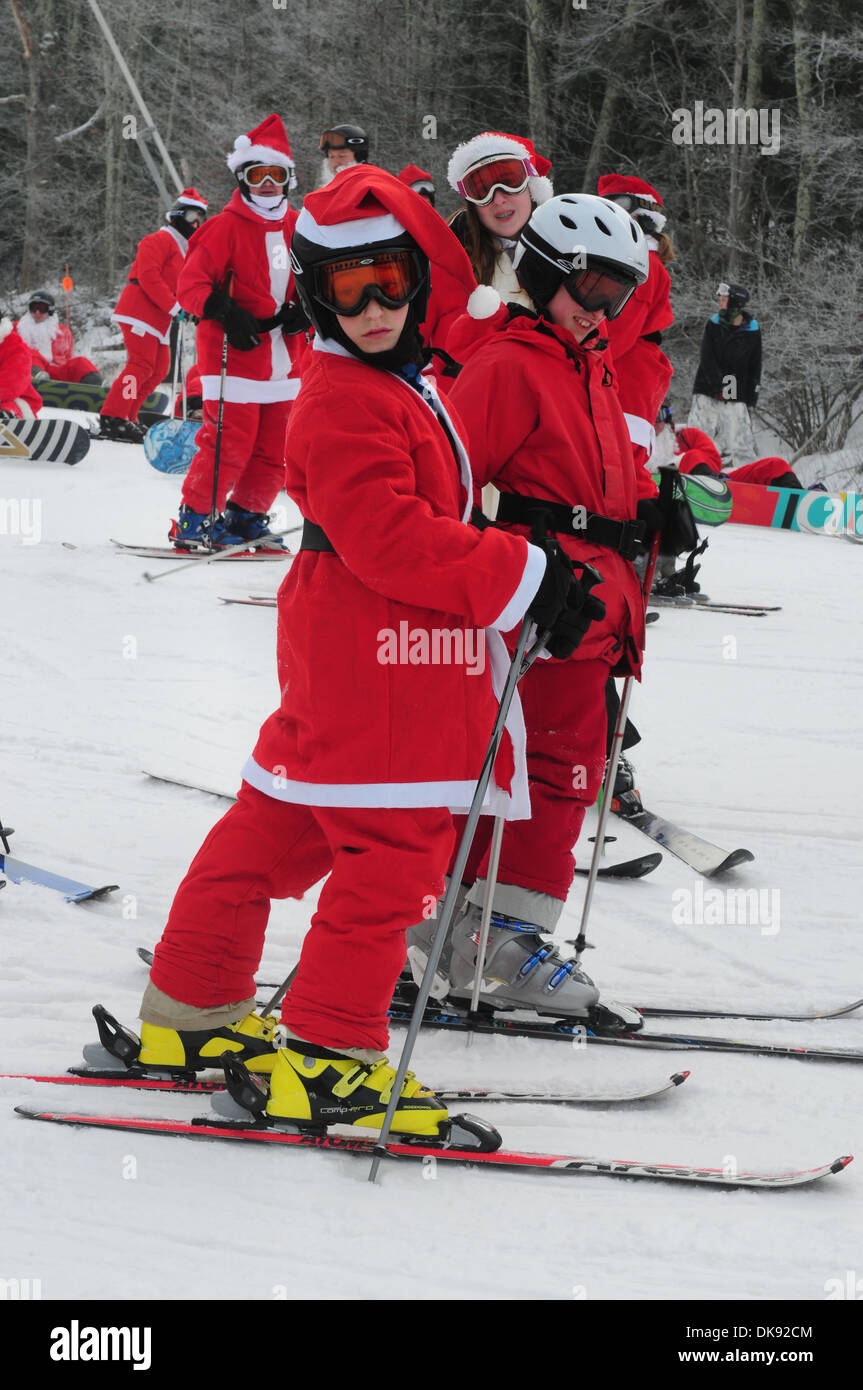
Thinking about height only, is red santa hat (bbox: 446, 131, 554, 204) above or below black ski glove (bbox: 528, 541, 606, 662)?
above

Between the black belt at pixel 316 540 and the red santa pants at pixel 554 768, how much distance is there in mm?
826

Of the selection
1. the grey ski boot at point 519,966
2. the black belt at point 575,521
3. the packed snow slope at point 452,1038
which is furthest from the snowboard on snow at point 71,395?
the grey ski boot at point 519,966

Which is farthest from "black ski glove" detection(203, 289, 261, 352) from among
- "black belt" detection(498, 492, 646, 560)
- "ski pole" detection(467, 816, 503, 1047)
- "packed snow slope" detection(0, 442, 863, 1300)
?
"ski pole" detection(467, 816, 503, 1047)

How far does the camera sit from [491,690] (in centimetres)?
232

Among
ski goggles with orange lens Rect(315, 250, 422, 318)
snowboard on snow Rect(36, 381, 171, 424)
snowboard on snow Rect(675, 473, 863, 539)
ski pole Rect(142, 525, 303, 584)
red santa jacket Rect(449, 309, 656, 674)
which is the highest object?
snowboard on snow Rect(36, 381, 171, 424)

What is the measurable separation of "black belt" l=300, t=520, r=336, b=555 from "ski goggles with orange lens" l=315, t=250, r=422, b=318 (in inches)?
13.3

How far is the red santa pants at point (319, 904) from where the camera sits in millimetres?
2158

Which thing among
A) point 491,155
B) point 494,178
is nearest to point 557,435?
point 494,178

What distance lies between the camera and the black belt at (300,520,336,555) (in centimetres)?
218

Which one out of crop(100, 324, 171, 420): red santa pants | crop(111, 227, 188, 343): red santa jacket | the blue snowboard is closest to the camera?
the blue snowboard

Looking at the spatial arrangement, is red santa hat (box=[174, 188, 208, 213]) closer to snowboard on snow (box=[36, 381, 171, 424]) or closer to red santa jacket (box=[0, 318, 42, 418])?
red santa jacket (box=[0, 318, 42, 418])

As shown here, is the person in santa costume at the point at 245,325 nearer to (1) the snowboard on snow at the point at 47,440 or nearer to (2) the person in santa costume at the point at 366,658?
(1) the snowboard on snow at the point at 47,440
